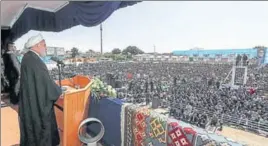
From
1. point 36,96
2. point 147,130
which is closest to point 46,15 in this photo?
point 36,96

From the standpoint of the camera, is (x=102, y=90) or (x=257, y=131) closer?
(x=102, y=90)

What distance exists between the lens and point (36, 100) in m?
1.29

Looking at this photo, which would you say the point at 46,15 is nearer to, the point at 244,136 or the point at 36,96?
the point at 36,96

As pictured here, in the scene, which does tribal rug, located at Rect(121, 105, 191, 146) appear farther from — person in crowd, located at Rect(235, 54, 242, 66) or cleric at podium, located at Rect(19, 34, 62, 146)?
person in crowd, located at Rect(235, 54, 242, 66)

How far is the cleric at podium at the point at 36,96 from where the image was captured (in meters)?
1.27

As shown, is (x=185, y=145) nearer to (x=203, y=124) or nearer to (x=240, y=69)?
(x=203, y=124)

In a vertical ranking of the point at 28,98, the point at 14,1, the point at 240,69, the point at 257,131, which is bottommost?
the point at 257,131

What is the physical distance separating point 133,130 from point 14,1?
2.17m

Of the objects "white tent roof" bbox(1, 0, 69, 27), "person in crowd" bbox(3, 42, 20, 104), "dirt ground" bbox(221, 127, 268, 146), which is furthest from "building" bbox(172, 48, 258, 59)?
"white tent roof" bbox(1, 0, 69, 27)

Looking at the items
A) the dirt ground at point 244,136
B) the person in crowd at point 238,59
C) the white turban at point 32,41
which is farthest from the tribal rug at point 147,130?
the person in crowd at point 238,59

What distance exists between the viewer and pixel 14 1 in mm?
2748

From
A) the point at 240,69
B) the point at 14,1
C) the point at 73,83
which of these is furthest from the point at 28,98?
the point at 240,69

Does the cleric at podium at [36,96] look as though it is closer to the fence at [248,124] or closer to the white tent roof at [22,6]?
the white tent roof at [22,6]

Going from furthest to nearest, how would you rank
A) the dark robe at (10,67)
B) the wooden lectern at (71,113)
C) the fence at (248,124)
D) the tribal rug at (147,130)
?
the fence at (248,124), the dark robe at (10,67), the wooden lectern at (71,113), the tribal rug at (147,130)
